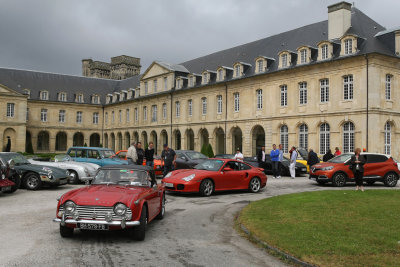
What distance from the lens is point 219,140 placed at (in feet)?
148

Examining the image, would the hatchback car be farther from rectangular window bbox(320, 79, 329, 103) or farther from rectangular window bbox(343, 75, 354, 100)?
rectangular window bbox(320, 79, 329, 103)

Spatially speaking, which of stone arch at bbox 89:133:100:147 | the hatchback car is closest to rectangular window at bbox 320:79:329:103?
the hatchback car

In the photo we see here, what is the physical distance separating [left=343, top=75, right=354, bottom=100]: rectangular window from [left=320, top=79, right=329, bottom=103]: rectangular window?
150cm

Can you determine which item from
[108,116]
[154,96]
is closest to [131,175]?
[154,96]

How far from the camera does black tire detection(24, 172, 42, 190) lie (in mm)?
14953

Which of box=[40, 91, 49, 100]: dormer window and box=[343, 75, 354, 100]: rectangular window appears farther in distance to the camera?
box=[40, 91, 49, 100]: dormer window

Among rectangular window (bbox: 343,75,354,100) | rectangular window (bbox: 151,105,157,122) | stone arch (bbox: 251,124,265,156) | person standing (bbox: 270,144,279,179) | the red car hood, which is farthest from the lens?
rectangular window (bbox: 151,105,157,122)

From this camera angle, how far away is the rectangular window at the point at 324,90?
31.7m

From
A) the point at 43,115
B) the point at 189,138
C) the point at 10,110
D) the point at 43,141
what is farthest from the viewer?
the point at 43,141

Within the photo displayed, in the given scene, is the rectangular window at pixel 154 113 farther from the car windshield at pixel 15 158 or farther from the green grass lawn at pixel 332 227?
the green grass lawn at pixel 332 227

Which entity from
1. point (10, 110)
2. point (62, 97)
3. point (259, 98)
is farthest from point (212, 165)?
point (62, 97)

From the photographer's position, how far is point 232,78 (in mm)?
39938

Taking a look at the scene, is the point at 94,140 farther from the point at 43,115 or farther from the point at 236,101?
the point at 236,101

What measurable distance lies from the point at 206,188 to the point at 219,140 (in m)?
31.3
